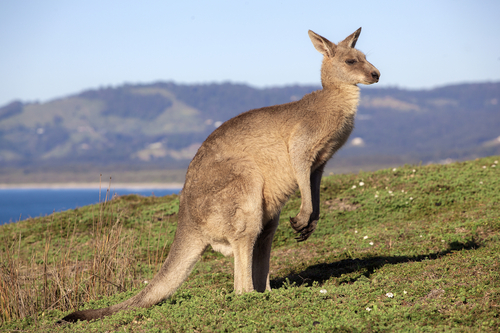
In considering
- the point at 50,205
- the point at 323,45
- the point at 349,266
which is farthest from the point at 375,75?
the point at 50,205

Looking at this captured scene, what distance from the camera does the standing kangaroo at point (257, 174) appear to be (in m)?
6.05

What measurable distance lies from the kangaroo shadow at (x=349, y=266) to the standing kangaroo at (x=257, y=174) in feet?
3.34

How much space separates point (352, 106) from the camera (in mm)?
6570

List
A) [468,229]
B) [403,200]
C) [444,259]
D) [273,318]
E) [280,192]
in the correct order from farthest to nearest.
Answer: [403,200]
[468,229]
[444,259]
[280,192]
[273,318]

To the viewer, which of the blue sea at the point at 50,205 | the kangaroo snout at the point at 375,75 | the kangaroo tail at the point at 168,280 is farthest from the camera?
the blue sea at the point at 50,205

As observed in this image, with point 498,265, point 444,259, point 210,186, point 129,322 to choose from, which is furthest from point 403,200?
point 129,322

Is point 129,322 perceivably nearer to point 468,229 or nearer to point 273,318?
point 273,318

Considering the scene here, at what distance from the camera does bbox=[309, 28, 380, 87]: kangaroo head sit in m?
6.54

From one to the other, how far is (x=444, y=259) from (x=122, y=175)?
586ft

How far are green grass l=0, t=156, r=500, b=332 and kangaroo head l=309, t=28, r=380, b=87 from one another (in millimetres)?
2567

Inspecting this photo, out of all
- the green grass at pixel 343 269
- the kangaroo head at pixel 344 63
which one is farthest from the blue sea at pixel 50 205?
the kangaroo head at pixel 344 63

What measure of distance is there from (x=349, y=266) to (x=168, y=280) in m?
2.99

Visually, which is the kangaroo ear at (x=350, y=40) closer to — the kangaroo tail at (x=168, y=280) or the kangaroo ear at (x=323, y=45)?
the kangaroo ear at (x=323, y=45)

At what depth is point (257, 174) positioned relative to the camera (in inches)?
240
